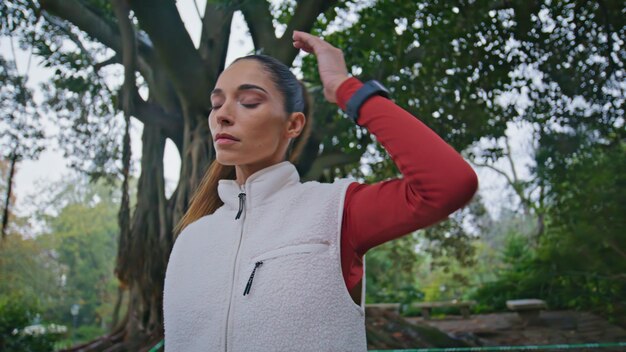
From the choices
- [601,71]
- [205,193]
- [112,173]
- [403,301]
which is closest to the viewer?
[205,193]

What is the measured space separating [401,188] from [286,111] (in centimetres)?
34

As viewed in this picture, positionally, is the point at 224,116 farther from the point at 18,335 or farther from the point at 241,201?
the point at 18,335

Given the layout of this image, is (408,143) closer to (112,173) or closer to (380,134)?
(380,134)

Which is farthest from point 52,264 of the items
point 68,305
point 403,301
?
point 403,301

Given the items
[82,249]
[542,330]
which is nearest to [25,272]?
[82,249]

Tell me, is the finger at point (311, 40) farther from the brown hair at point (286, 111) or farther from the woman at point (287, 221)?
the brown hair at point (286, 111)

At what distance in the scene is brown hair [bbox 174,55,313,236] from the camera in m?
1.14

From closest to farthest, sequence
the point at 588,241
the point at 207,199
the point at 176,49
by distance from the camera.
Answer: the point at 207,199 < the point at 176,49 < the point at 588,241

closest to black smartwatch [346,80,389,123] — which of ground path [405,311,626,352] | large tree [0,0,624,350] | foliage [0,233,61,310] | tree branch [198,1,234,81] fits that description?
large tree [0,0,624,350]

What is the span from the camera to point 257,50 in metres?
4.88

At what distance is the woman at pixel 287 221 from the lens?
2.86 ft

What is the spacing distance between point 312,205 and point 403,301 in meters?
10.4

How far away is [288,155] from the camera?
4.22 ft

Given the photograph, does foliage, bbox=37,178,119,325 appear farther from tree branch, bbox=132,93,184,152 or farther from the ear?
the ear
